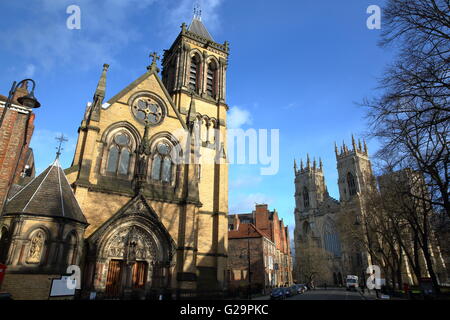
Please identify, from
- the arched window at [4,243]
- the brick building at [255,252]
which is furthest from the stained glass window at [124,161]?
the brick building at [255,252]

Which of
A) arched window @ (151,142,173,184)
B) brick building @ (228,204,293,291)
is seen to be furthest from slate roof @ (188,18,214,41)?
brick building @ (228,204,293,291)

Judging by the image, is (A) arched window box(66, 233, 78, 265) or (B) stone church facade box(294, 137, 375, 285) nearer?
(A) arched window box(66, 233, 78, 265)

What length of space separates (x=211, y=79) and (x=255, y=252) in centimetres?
2381

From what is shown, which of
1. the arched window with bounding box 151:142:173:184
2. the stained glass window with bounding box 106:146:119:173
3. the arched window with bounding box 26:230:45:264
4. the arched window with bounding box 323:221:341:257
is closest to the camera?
the arched window with bounding box 26:230:45:264

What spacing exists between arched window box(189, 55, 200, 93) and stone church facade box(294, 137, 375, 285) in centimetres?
5035

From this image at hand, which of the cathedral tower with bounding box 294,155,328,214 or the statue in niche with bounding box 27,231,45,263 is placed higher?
the cathedral tower with bounding box 294,155,328,214

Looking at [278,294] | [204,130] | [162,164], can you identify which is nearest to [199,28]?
[204,130]

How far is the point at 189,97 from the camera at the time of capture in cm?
2781

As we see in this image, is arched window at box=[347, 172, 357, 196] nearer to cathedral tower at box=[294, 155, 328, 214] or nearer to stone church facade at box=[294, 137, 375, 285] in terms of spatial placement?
stone church facade at box=[294, 137, 375, 285]

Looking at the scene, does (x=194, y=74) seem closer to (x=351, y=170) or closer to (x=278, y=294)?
(x=278, y=294)

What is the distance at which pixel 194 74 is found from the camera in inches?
1201

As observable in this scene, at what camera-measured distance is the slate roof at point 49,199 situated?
15039 mm

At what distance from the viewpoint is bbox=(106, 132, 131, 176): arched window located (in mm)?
20453
